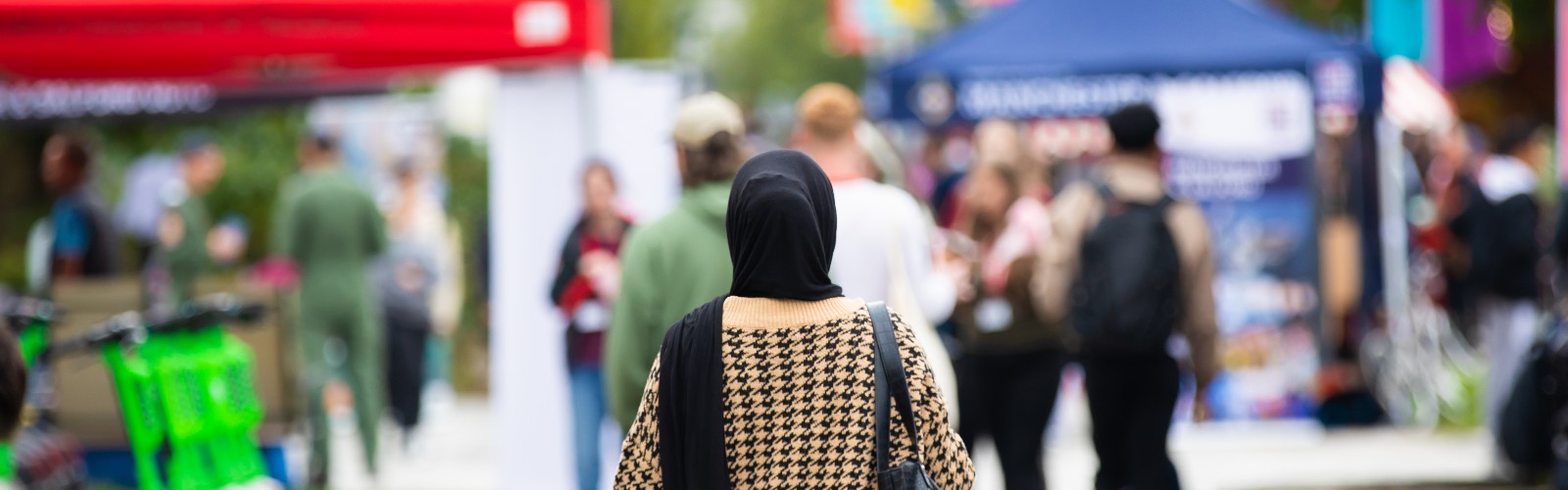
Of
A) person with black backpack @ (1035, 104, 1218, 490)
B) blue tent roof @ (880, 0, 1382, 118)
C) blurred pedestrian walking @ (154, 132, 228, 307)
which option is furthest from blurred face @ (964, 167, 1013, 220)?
blurred pedestrian walking @ (154, 132, 228, 307)

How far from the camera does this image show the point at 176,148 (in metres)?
19.8

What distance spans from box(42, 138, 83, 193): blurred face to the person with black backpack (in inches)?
232

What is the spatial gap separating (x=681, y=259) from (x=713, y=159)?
0.32m

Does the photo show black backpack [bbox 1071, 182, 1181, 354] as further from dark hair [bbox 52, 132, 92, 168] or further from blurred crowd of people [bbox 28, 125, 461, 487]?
dark hair [bbox 52, 132, 92, 168]

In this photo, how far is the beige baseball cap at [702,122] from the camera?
238 inches

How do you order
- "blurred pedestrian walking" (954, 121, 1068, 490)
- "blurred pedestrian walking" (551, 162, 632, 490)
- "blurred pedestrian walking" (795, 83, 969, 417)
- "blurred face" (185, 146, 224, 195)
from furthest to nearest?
"blurred face" (185, 146, 224, 195)
"blurred pedestrian walking" (551, 162, 632, 490)
"blurred pedestrian walking" (954, 121, 1068, 490)
"blurred pedestrian walking" (795, 83, 969, 417)

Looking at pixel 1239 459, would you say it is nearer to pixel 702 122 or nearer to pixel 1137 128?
pixel 1137 128

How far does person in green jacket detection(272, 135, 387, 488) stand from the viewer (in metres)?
10.6

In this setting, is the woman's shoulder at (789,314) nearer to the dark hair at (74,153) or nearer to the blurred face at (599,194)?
the blurred face at (599,194)

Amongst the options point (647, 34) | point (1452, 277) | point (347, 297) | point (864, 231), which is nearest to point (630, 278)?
point (864, 231)

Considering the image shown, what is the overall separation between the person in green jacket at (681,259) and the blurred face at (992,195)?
5.96ft

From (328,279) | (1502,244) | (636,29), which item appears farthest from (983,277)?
(636,29)

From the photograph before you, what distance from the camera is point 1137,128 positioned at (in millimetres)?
7023

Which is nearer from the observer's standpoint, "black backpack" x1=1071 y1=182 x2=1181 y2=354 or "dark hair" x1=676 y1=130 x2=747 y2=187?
"dark hair" x1=676 y1=130 x2=747 y2=187
